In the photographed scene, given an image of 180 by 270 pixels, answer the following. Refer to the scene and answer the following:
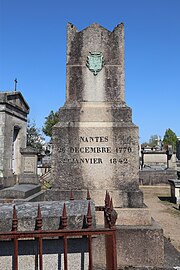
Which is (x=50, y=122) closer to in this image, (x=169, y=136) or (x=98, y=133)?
(x=98, y=133)

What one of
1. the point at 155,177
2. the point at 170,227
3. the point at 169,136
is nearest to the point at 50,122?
the point at 155,177

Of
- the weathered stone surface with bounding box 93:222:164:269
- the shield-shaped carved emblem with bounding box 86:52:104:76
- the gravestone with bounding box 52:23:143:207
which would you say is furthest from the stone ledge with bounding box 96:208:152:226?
the shield-shaped carved emblem with bounding box 86:52:104:76

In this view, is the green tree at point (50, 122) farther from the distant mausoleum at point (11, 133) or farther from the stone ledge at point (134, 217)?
the stone ledge at point (134, 217)

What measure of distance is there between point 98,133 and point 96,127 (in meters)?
0.11

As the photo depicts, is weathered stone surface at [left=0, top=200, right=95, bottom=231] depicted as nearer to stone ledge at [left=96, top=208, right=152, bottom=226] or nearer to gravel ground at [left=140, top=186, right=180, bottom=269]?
stone ledge at [left=96, top=208, right=152, bottom=226]

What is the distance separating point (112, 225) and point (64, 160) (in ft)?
7.30

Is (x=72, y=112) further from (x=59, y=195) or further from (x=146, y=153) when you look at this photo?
(x=146, y=153)

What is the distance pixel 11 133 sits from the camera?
11.8 meters

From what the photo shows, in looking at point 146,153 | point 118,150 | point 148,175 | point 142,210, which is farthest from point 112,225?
point 146,153

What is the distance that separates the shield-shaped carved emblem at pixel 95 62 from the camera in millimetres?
4645

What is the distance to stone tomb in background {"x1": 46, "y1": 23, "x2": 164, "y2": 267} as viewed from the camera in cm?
427

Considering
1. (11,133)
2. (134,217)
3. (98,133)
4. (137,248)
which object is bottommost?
(137,248)

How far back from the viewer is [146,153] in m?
26.5

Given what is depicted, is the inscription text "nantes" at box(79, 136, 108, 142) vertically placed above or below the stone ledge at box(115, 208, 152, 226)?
above
